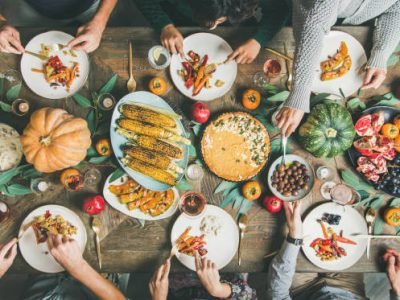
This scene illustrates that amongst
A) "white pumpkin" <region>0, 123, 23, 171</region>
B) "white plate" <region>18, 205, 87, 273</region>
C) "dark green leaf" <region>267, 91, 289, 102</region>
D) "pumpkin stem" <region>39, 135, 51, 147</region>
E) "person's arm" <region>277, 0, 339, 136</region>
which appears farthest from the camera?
"dark green leaf" <region>267, 91, 289, 102</region>

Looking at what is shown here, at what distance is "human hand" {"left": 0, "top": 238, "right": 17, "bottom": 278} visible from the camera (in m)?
2.30

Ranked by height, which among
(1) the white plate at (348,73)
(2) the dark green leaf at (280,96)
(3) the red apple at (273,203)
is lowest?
(3) the red apple at (273,203)

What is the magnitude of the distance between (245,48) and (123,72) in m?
0.85

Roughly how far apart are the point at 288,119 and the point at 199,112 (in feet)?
1.89

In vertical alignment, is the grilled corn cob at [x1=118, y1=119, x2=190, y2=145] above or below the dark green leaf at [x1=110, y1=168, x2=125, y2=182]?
above

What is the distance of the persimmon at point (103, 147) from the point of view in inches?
92.4

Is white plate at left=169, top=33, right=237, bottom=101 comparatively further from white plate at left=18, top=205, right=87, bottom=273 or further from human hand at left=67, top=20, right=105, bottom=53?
white plate at left=18, top=205, right=87, bottom=273

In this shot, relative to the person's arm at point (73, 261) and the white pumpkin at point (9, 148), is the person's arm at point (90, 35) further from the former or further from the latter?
the person's arm at point (73, 261)

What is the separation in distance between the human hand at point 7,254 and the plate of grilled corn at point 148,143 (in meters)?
0.88

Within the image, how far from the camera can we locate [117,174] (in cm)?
236

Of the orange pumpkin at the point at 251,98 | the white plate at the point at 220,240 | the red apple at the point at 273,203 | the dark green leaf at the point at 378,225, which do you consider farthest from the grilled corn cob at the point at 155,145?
the dark green leaf at the point at 378,225

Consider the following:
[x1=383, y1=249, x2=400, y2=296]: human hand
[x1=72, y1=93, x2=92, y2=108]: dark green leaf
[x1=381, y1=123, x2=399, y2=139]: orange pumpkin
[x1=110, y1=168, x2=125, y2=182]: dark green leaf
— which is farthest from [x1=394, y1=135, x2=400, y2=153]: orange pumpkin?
[x1=72, y1=93, x2=92, y2=108]: dark green leaf

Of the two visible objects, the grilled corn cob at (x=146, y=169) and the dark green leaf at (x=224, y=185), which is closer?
the grilled corn cob at (x=146, y=169)

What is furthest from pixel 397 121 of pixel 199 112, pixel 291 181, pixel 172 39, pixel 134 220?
pixel 134 220
